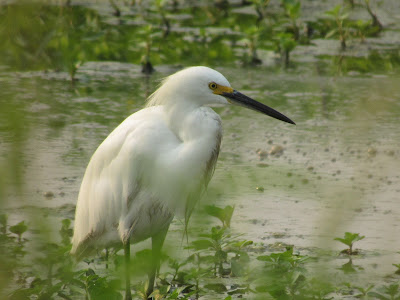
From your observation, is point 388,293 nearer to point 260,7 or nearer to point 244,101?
point 244,101

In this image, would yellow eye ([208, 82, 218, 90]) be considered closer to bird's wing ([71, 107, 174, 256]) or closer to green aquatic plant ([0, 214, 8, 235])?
bird's wing ([71, 107, 174, 256])

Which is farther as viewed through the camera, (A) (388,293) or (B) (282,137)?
(B) (282,137)

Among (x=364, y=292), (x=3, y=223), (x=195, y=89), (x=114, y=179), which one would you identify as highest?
(x=195, y=89)

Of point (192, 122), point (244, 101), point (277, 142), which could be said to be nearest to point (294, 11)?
point (277, 142)

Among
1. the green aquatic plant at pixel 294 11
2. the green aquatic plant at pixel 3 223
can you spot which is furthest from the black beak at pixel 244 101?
the green aquatic plant at pixel 294 11

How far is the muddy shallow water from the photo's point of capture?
170 inches

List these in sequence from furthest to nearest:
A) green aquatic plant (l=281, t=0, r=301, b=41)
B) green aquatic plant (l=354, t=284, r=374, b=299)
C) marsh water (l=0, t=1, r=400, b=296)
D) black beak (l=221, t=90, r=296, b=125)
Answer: green aquatic plant (l=281, t=0, r=301, b=41)
marsh water (l=0, t=1, r=400, b=296)
black beak (l=221, t=90, r=296, b=125)
green aquatic plant (l=354, t=284, r=374, b=299)

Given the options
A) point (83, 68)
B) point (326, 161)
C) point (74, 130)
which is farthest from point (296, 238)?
point (83, 68)

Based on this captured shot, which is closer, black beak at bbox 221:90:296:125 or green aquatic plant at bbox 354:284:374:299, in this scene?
green aquatic plant at bbox 354:284:374:299

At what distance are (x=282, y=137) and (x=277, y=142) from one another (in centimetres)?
15

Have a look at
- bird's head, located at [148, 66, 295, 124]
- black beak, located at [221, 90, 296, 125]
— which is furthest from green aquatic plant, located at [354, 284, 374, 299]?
bird's head, located at [148, 66, 295, 124]

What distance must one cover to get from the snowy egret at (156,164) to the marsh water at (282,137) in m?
0.19

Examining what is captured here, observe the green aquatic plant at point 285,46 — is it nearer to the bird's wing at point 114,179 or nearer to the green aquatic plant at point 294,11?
the green aquatic plant at point 294,11

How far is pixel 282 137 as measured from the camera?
6.12 metres
